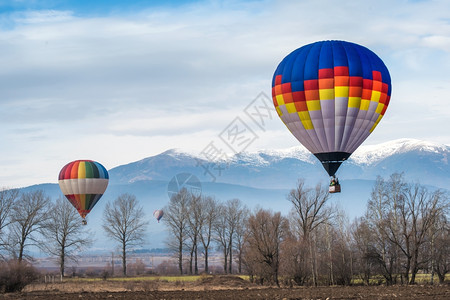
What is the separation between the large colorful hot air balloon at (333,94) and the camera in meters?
42.5

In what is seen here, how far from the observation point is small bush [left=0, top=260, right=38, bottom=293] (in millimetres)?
47938

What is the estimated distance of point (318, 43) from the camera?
A: 4444 centimetres

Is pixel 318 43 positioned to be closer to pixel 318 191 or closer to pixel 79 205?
pixel 79 205

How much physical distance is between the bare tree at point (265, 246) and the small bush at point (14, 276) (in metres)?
22.0

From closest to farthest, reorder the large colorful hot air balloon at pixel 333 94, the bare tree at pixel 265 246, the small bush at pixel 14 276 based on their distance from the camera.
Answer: the large colorful hot air balloon at pixel 333 94 → the small bush at pixel 14 276 → the bare tree at pixel 265 246

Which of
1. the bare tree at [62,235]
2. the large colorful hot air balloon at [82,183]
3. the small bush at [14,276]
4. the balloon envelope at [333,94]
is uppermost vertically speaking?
the balloon envelope at [333,94]

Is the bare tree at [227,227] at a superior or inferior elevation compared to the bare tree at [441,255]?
superior

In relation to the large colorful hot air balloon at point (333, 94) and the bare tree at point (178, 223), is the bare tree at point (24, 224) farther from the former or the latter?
the large colorful hot air balloon at point (333, 94)

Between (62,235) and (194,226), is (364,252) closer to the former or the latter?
(194,226)

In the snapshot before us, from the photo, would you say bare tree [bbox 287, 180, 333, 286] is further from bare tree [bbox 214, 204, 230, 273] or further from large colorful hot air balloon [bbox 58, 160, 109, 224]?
large colorful hot air balloon [bbox 58, 160, 109, 224]

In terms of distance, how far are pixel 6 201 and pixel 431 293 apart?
5434cm

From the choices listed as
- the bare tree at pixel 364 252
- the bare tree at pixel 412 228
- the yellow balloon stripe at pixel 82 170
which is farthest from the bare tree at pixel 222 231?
the yellow balloon stripe at pixel 82 170

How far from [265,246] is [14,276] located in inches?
961

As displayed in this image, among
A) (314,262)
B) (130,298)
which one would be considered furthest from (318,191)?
(130,298)
